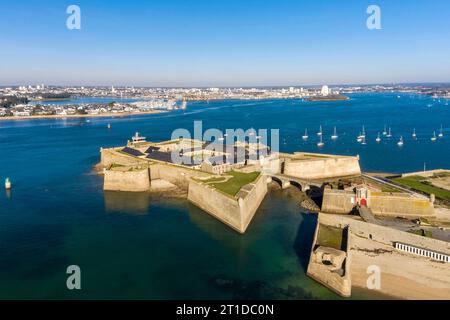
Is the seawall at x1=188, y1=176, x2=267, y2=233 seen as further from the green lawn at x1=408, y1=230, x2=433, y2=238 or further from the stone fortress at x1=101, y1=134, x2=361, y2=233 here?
the green lawn at x1=408, y1=230, x2=433, y2=238

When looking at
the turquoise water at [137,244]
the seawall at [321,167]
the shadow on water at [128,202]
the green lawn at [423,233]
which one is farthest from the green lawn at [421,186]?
the shadow on water at [128,202]

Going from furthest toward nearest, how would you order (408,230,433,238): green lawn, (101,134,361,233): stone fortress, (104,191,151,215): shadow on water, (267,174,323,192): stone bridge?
1. (267,174,323,192): stone bridge
2. (104,191,151,215): shadow on water
3. (101,134,361,233): stone fortress
4. (408,230,433,238): green lawn

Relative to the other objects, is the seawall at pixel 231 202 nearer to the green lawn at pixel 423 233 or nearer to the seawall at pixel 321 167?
the seawall at pixel 321 167

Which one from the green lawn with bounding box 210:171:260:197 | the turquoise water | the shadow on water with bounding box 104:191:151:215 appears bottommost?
the turquoise water

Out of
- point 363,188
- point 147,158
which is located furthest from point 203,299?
point 147,158

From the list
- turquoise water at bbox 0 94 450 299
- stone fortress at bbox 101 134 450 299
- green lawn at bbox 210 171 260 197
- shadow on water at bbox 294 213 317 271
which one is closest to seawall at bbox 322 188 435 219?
stone fortress at bbox 101 134 450 299

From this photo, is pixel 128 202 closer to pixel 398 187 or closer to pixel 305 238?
pixel 305 238

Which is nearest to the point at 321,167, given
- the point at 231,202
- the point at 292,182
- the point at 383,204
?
the point at 292,182
